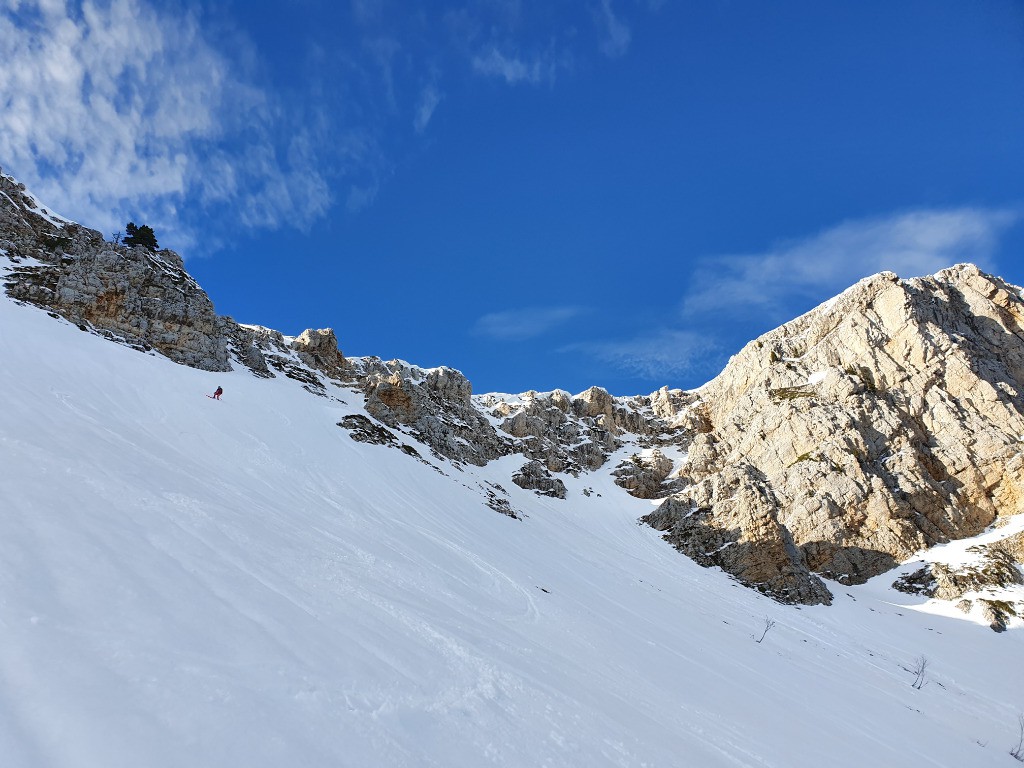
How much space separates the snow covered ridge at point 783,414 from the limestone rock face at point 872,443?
0.53 feet

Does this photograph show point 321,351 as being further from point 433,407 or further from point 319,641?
point 319,641

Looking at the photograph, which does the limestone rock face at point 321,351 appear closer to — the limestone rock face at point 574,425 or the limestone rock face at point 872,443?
the limestone rock face at point 574,425

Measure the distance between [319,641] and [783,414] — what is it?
62.2 meters

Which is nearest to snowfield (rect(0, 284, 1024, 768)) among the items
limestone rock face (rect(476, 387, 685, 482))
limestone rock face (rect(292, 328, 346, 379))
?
limestone rock face (rect(292, 328, 346, 379))

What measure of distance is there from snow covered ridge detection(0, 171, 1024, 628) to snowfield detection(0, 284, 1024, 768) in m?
18.9

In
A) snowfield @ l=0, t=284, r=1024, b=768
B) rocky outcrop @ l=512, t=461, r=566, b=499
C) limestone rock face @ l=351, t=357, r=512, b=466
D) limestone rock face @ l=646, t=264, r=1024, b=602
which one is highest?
limestone rock face @ l=646, t=264, r=1024, b=602

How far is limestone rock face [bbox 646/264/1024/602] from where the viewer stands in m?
45.1

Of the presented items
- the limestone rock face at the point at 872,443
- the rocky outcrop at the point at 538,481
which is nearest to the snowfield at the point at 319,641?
the limestone rock face at the point at 872,443

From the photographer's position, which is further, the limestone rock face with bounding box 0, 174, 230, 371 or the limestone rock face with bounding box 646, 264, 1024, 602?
the limestone rock face with bounding box 646, 264, 1024, 602

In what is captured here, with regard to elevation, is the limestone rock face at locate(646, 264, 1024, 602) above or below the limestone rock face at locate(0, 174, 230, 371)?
above

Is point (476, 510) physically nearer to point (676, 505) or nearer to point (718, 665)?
point (718, 665)

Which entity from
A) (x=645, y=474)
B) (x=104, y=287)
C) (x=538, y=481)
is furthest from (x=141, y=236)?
(x=645, y=474)

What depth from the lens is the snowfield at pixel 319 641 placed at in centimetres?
389

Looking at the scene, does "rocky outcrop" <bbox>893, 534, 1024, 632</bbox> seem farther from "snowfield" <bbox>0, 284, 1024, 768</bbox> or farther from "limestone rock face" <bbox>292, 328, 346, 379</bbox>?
"limestone rock face" <bbox>292, 328, 346, 379</bbox>
